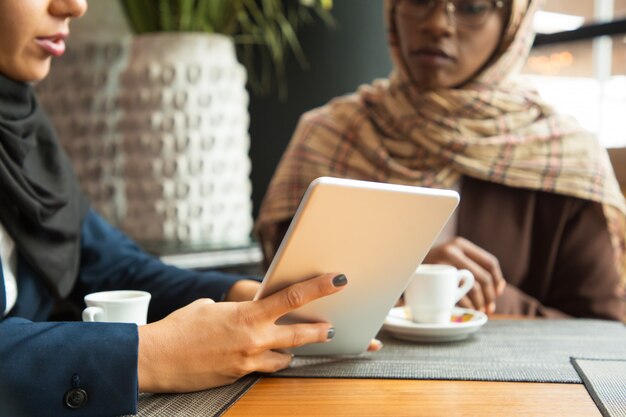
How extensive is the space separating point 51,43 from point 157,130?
0.99m

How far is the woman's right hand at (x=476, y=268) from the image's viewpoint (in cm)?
153

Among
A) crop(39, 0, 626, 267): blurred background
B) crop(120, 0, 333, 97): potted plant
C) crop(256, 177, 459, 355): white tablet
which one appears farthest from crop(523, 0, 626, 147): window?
crop(256, 177, 459, 355): white tablet

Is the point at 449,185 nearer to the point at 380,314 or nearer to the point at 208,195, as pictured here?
the point at 208,195

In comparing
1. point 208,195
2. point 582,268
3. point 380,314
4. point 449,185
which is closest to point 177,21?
point 208,195

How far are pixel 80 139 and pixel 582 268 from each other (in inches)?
54.2

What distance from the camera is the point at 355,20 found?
282cm

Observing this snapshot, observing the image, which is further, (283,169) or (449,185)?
(283,169)

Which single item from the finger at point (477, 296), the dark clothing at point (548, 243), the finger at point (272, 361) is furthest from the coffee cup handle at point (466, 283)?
the dark clothing at point (548, 243)

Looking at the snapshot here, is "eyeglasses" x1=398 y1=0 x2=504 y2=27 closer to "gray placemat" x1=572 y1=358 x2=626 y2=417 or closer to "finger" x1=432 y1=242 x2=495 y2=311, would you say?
"finger" x1=432 y1=242 x2=495 y2=311

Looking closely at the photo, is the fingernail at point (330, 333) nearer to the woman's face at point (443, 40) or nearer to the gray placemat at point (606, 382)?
the gray placemat at point (606, 382)

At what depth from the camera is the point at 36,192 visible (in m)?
1.37

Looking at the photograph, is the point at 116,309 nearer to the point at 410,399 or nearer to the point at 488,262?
the point at 410,399

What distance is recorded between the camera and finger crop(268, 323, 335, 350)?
39.9 inches

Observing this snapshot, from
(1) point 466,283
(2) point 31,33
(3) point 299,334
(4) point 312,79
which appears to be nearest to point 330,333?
(3) point 299,334
